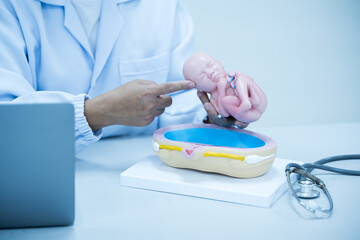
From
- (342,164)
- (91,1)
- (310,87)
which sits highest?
(91,1)

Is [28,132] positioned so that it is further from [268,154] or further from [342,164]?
[342,164]

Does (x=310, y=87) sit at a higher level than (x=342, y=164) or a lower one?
lower

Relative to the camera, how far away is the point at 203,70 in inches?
35.1

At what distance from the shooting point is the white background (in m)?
1.79

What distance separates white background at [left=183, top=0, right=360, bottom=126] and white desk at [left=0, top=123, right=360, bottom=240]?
1004 millimetres

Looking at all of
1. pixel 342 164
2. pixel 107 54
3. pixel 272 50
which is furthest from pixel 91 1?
pixel 272 50

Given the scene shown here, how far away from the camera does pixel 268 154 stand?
0.79 meters

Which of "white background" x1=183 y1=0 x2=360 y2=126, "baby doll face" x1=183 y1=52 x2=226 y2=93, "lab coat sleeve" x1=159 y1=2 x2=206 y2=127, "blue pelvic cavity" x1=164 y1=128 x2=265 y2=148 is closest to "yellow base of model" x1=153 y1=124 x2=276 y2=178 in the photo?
"blue pelvic cavity" x1=164 y1=128 x2=265 y2=148

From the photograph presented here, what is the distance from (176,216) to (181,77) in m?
0.65

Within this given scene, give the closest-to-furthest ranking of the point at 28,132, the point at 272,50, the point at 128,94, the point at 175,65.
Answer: the point at 28,132
the point at 128,94
the point at 175,65
the point at 272,50

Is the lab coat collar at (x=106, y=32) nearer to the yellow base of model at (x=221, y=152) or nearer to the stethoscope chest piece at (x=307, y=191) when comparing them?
the yellow base of model at (x=221, y=152)

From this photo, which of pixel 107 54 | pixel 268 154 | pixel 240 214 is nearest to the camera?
pixel 240 214

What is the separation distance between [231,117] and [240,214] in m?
0.30

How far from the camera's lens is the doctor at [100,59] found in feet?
2.96
